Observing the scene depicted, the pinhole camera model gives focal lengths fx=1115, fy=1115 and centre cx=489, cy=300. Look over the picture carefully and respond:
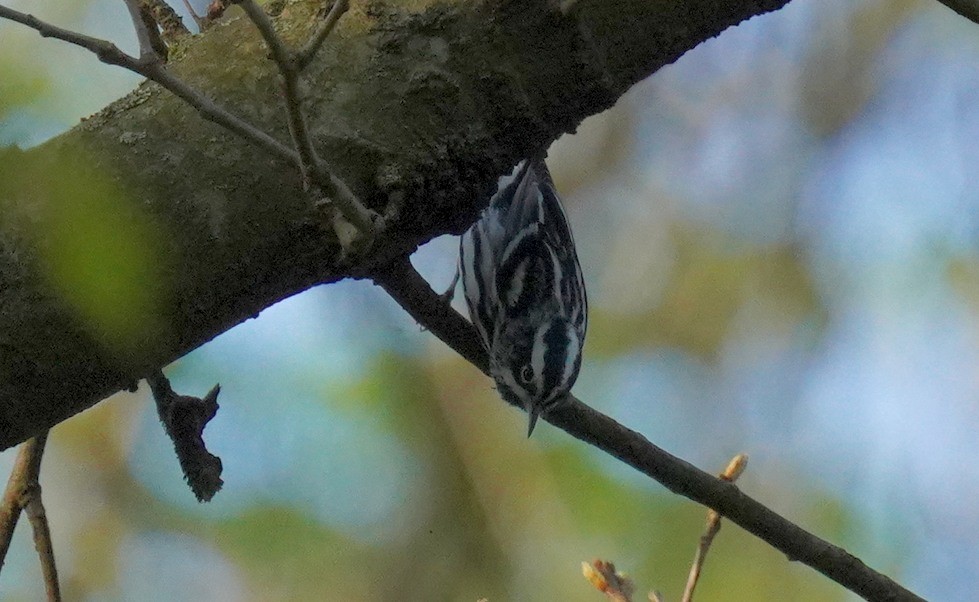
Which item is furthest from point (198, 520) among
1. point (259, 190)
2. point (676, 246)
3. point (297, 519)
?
point (259, 190)

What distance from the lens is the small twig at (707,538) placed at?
2.75m

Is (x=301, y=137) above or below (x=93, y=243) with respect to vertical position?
above

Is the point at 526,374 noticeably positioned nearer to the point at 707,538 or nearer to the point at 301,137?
the point at 707,538

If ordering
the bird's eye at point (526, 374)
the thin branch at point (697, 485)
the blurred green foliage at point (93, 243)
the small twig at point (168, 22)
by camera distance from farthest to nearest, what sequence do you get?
the bird's eye at point (526, 374), the thin branch at point (697, 485), the small twig at point (168, 22), the blurred green foliage at point (93, 243)

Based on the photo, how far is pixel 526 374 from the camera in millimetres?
4395

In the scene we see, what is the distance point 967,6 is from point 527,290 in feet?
9.69

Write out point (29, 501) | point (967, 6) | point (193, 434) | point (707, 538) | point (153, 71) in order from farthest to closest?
1. point (707, 538)
2. point (29, 501)
3. point (193, 434)
4. point (967, 6)
5. point (153, 71)

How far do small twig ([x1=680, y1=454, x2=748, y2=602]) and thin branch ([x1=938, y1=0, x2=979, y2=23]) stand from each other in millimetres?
1444

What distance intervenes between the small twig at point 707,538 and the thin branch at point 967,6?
4.74 ft

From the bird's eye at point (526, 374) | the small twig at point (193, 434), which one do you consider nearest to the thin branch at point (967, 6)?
the small twig at point (193, 434)

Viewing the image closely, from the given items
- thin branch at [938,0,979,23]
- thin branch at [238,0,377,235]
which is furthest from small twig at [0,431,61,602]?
thin branch at [938,0,979,23]

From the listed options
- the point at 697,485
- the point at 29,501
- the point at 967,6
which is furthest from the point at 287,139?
the point at 697,485

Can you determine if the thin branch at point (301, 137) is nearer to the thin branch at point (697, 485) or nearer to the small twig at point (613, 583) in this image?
the thin branch at point (697, 485)

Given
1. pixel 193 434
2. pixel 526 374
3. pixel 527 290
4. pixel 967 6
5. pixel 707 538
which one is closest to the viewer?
pixel 967 6
